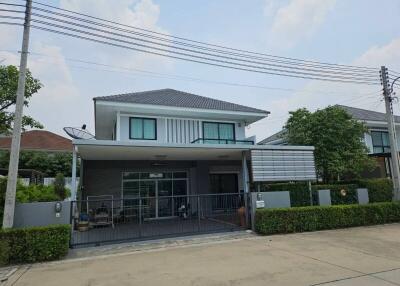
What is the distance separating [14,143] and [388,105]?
15.3m

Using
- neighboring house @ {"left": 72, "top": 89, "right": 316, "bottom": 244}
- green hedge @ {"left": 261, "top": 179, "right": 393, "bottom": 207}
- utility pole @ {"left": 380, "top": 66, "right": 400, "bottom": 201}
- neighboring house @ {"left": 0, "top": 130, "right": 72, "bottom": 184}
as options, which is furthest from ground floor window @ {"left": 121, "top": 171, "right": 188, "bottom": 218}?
neighboring house @ {"left": 0, "top": 130, "right": 72, "bottom": 184}

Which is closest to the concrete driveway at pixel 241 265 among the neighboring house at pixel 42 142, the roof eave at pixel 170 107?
the roof eave at pixel 170 107

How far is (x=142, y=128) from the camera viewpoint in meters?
16.1

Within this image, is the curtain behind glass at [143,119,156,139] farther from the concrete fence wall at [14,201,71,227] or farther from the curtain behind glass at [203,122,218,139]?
the concrete fence wall at [14,201,71,227]

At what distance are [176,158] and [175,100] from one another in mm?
3496

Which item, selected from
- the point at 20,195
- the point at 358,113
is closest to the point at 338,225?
the point at 20,195

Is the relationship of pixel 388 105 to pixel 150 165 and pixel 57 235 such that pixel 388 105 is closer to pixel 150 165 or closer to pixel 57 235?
pixel 150 165

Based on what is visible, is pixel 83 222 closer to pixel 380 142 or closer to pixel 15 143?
pixel 15 143

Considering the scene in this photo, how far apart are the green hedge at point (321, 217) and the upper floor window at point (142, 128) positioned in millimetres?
7451

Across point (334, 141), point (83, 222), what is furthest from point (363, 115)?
point (83, 222)

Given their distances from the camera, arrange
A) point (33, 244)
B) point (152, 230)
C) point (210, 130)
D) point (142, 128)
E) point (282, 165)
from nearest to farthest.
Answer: point (33, 244), point (152, 230), point (282, 165), point (142, 128), point (210, 130)

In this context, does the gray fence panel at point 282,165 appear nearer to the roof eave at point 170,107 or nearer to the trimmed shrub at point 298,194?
the trimmed shrub at point 298,194

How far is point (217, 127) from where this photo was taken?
17.8 m

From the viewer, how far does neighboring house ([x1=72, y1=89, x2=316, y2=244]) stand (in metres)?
12.6
